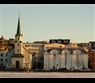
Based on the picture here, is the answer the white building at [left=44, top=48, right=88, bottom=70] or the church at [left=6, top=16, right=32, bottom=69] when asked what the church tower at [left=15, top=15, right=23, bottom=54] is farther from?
the white building at [left=44, top=48, right=88, bottom=70]

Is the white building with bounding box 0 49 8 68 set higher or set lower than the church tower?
lower

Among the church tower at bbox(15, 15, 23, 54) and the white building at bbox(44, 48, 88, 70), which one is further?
the church tower at bbox(15, 15, 23, 54)

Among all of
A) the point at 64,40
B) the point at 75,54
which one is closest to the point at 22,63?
the point at 75,54

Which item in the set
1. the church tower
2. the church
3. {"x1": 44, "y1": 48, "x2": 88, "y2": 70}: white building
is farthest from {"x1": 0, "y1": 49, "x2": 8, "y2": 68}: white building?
{"x1": 44, "y1": 48, "x2": 88, "y2": 70}: white building

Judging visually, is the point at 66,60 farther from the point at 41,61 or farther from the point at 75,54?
the point at 41,61

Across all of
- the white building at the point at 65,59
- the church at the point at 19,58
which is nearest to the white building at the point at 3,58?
the church at the point at 19,58

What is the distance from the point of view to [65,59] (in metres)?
26.9

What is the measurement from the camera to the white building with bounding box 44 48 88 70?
26.5m

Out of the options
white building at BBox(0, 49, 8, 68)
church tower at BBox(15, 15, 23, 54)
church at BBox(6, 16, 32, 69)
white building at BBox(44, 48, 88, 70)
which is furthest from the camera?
white building at BBox(0, 49, 8, 68)

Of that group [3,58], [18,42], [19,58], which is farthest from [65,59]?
[3,58]

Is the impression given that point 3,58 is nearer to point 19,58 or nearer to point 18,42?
point 18,42
